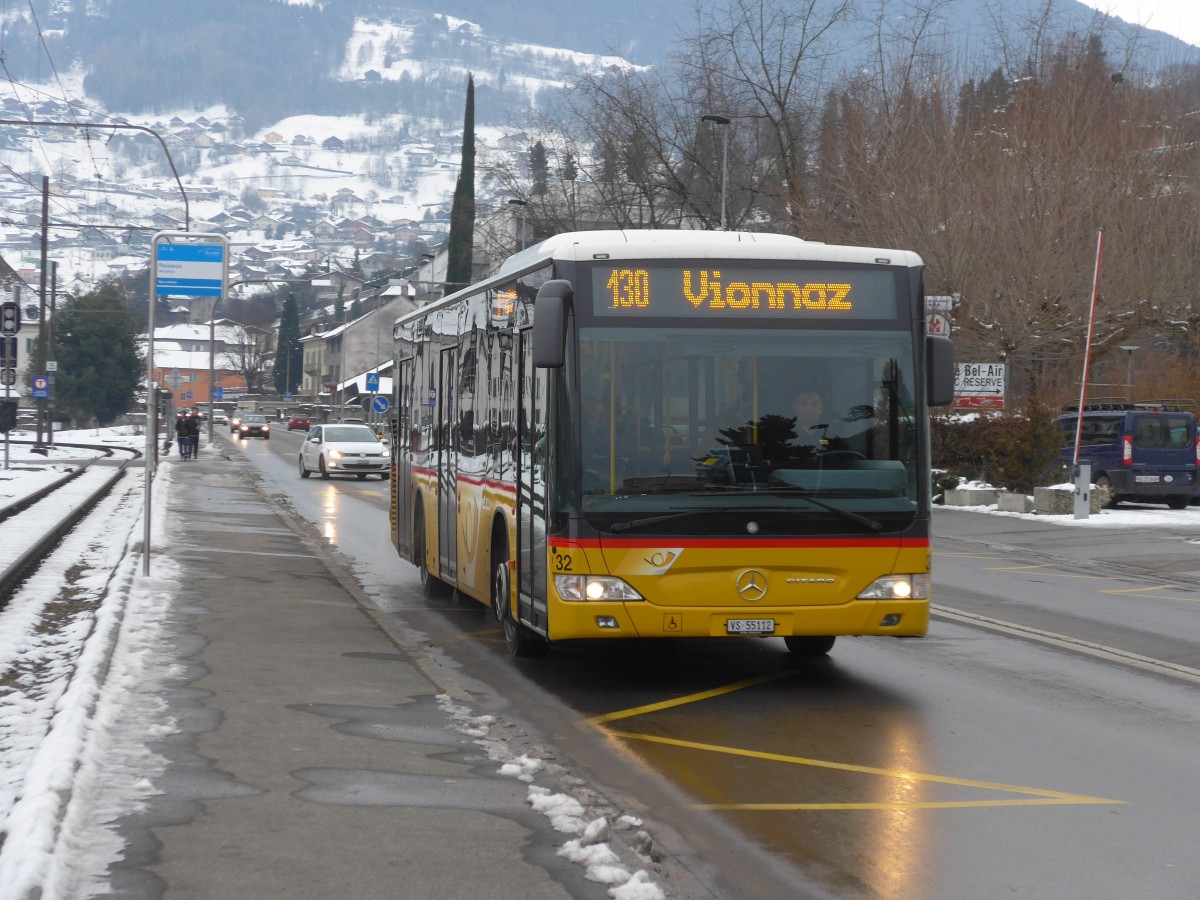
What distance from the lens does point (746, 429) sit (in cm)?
948

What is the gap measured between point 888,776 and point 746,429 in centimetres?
267

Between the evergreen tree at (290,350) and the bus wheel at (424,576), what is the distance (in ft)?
569

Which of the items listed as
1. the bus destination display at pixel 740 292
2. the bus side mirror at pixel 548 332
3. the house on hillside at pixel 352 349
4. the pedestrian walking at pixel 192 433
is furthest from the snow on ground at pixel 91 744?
the house on hillside at pixel 352 349

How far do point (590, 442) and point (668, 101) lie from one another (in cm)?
4072

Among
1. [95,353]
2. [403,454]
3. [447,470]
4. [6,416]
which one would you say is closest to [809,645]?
[447,470]

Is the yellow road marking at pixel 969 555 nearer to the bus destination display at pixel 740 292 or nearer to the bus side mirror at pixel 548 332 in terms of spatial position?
the bus destination display at pixel 740 292

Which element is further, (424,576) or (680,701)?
(424,576)

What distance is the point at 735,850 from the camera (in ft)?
19.9

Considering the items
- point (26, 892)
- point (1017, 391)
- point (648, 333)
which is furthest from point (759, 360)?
point (1017, 391)

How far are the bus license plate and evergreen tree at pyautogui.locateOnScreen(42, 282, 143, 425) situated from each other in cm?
7927

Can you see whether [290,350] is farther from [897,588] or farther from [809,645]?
[897,588]

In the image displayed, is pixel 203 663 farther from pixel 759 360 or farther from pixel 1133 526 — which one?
pixel 1133 526

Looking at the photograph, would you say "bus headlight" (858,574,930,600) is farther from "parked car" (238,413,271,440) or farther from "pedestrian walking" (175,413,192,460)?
"parked car" (238,413,271,440)

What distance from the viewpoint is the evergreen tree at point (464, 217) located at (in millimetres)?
77325
